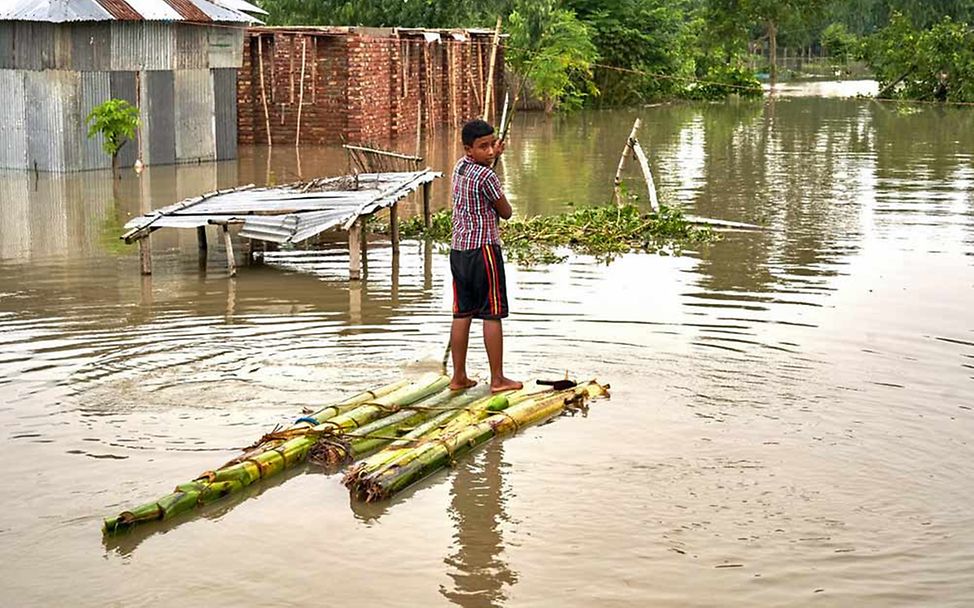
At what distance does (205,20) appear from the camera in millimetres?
23188

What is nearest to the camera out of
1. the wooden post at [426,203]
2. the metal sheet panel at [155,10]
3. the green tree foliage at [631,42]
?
the wooden post at [426,203]

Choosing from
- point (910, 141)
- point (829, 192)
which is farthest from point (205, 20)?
point (910, 141)

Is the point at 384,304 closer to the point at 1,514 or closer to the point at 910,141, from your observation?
the point at 1,514

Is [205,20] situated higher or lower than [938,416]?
higher

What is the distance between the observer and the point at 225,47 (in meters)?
25.0

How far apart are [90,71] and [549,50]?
16.5 metres

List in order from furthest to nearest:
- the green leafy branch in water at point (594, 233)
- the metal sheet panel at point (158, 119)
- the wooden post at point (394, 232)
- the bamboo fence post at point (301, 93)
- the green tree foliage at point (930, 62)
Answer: the green tree foliage at point (930, 62) → the bamboo fence post at point (301, 93) → the metal sheet panel at point (158, 119) → the green leafy branch in water at point (594, 233) → the wooden post at point (394, 232)

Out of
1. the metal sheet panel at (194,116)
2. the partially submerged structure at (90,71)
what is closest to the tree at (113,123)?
the partially submerged structure at (90,71)

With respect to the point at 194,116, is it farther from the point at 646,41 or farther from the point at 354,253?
the point at 646,41

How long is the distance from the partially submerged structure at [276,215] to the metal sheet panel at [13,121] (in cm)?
915

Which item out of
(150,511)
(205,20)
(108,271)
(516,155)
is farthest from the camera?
(516,155)

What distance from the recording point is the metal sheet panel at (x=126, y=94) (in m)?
22.6

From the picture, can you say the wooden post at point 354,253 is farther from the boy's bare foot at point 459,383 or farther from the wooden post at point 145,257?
the boy's bare foot at point 459,383

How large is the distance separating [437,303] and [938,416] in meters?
4.68
